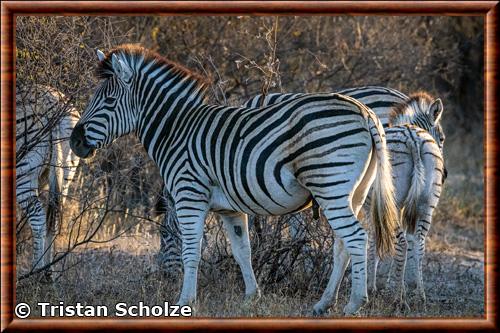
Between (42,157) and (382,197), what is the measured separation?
11.9 feet

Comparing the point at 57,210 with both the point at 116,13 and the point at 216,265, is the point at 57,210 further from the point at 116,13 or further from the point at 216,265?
the point at 116,13

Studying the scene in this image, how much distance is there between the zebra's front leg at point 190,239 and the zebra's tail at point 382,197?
148cm

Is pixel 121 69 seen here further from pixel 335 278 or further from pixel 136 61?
pixel 335 278

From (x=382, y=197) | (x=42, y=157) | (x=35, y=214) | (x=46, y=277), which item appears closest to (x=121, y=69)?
(x=42, y=157)

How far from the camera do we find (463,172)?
1588 centimetres

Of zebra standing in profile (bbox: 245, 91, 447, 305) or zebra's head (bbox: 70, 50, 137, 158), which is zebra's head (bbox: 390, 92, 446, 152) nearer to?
zebra standing in profile (bbox: 245, 91, 447, 305)

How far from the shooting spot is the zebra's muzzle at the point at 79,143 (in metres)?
7.55

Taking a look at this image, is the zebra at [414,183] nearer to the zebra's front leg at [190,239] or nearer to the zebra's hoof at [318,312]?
the zebra's hoof at [318,312]

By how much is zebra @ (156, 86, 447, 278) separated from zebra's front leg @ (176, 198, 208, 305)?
103cm

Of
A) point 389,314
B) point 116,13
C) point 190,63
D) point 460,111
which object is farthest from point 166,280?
point 460,111

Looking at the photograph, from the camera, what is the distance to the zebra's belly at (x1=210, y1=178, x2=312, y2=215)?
21.7 feet

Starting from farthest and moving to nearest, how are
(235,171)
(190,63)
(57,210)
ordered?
(190,63)
(57,210)
(235,171)

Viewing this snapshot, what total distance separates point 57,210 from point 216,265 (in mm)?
2032

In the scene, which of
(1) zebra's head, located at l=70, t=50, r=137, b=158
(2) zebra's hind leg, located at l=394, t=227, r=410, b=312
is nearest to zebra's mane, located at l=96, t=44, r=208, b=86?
(1) zebra's head, located at l=70, t=50, r=137, b=158
